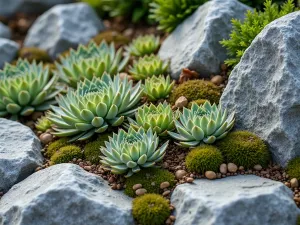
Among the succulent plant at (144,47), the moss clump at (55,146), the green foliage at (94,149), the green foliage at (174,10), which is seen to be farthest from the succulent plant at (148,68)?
the moss clump at (55,146)

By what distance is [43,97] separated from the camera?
573cm

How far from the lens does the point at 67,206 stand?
4.15 meters

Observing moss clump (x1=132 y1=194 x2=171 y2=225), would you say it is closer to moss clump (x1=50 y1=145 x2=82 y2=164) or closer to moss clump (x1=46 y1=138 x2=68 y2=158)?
moss clump (x1=50 y1=145 x2=82 y2=164)

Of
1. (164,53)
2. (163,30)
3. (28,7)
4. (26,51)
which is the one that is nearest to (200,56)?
(164,53)

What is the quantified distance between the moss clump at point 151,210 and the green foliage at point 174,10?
263 cm

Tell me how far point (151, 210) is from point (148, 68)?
6.38 ft

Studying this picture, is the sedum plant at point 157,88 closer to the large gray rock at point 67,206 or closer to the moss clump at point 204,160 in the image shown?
the moss clump at point 204,160

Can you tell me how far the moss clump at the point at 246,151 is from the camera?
4.47 meters

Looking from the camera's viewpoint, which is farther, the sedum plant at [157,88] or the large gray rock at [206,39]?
the large gray rock at [206,39]

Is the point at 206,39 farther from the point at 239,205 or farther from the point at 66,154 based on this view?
the point at 239,205

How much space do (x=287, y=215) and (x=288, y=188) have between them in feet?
1.00

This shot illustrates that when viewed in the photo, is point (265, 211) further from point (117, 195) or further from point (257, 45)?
point (257, 45)

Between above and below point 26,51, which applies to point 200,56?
above

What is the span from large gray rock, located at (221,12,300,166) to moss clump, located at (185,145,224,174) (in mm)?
448
